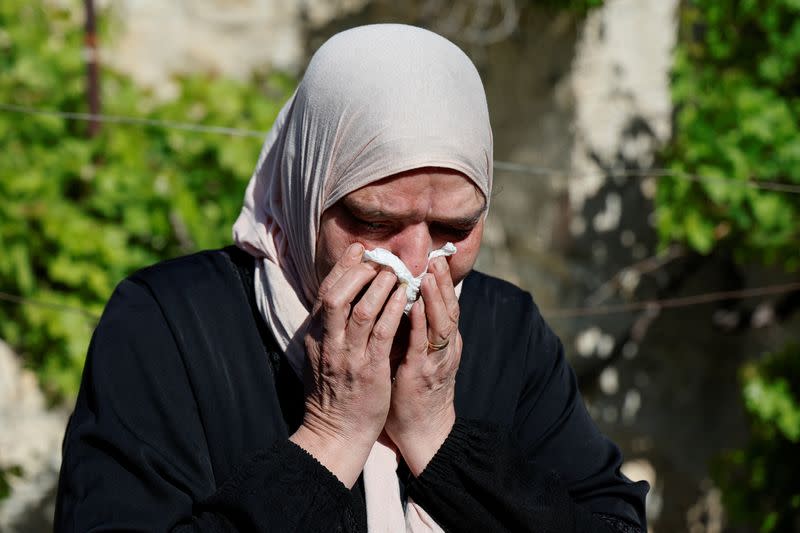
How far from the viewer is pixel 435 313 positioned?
1.45 m

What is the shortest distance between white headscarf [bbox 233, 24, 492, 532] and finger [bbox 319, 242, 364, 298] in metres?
0.09

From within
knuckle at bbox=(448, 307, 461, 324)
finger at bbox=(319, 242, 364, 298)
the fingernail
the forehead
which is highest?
the forehead

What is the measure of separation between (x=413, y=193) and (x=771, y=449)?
3.14 m

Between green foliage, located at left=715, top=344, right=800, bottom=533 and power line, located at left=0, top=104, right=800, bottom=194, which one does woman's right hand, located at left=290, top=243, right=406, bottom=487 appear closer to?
power line, located at left=0, top=104, right=800, bottom=194

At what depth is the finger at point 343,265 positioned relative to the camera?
56.1 inches

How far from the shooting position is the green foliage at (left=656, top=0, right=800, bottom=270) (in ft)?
12.5

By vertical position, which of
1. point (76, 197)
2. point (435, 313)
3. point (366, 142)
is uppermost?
point (366, 142)

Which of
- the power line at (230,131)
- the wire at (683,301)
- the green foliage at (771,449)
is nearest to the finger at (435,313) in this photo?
the power line at (230,131)

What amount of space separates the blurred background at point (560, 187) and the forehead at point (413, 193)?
2.10m

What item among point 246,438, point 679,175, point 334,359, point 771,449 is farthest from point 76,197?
point 771,449

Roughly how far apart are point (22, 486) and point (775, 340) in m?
3.71

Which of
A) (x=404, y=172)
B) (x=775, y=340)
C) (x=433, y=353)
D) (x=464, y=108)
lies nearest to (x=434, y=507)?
(x=433, y=353)

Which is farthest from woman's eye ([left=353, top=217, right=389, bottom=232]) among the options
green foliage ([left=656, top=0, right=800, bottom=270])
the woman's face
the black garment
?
green foliage ([left=656, top=0, right=800, bottom=270])

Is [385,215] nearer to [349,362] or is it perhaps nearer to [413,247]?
[413,247]
